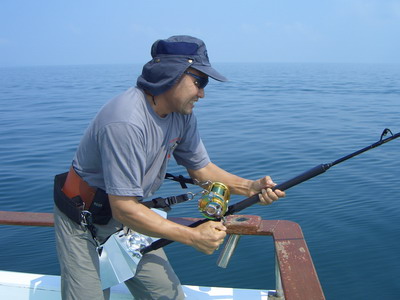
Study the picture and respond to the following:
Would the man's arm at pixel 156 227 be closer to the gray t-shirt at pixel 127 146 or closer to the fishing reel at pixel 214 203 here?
the gray t-shirt at pixel 127 146

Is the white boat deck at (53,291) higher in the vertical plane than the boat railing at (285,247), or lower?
lower

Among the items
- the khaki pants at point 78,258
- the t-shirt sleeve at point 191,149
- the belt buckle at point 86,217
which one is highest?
the t-shirt sleeve at point 191,149

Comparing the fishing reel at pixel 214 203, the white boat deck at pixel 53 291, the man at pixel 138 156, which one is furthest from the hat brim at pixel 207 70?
the white boat deck at pixel 53 291

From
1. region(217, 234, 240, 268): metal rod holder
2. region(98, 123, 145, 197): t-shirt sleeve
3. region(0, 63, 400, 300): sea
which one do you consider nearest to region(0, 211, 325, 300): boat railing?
region(217, 234, 240, 268): metal rod holder

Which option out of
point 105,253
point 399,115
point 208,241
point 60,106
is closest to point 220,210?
point 208,241

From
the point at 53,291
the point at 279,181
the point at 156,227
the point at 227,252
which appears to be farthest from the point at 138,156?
the point at 279,181

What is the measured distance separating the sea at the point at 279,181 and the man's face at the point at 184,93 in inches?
111

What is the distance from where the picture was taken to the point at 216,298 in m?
2.92

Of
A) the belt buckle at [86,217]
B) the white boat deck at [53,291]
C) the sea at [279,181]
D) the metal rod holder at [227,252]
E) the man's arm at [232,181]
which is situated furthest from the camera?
the sea at [279,181]

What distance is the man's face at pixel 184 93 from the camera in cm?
225

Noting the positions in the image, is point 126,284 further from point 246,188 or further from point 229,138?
point 229,138

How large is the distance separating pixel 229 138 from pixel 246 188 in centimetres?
875

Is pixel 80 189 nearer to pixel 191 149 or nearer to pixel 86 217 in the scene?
pixel 86 217

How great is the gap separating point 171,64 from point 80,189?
0.80 metres
